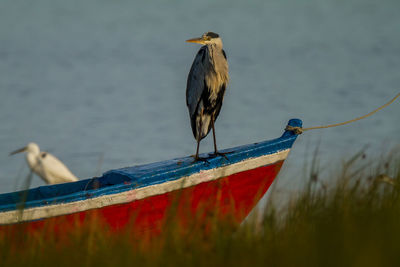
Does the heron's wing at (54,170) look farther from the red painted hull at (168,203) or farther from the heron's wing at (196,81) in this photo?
the red painted hull at (168,203)

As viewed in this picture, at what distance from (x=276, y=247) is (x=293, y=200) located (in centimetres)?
78

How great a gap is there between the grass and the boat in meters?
1.17

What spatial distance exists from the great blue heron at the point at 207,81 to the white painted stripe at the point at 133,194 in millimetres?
292

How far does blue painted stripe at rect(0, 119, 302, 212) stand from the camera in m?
4.85

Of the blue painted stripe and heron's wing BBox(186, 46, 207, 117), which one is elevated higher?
heron's wing BBox(186, 46, 207, 117)

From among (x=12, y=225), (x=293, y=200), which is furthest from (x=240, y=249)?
(x=12, y=225)

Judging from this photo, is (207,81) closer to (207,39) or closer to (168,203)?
(207,39)

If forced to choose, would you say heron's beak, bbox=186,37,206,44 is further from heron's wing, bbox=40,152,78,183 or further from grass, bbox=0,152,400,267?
heron's wing, bbox=40,152,78,183

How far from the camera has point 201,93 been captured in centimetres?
557

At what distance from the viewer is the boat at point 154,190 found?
4.43m

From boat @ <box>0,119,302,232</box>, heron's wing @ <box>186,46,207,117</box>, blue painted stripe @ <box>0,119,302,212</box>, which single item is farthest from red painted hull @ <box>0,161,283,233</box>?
heron's wing @ <box>186,46,207,117</box>

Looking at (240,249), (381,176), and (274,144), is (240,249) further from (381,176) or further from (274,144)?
(274,144)

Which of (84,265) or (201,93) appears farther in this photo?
(201,93)

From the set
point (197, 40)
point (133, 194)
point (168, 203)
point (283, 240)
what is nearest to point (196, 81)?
point (197, 40)
